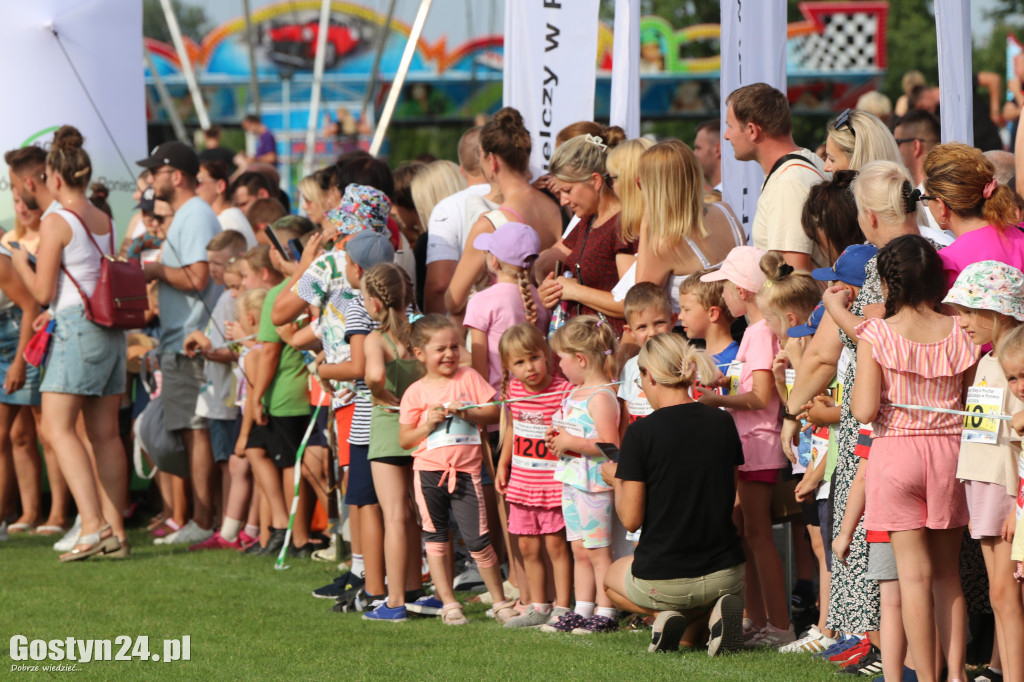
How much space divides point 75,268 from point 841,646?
17.0ft

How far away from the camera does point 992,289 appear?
13.8ft

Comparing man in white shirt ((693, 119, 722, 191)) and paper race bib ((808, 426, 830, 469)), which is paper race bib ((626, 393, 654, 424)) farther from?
man in white shirt ((693, 119, 722, 191))

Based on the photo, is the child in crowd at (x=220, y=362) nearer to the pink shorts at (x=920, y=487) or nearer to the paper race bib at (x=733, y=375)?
the paper race bib at (x=733, y=375)

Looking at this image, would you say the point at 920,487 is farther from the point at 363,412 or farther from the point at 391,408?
the point at 363,412

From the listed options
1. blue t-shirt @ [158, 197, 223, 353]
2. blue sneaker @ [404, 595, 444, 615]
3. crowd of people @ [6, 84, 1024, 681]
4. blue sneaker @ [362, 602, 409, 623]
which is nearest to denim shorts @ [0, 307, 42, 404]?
crowd of people @ [6, 84, 1024, 681]

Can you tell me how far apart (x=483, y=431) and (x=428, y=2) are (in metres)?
7.43

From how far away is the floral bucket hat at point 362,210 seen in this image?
22.6 feet

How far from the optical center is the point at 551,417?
616cm

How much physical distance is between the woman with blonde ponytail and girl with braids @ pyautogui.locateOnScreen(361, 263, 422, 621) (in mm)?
1421

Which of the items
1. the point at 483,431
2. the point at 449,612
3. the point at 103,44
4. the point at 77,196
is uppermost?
the point at 103,44

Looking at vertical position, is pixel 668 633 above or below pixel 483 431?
below

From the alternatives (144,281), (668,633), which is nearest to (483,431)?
(668,633)

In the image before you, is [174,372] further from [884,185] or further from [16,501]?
[884,185]

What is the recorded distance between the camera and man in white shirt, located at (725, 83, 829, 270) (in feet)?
18.5
